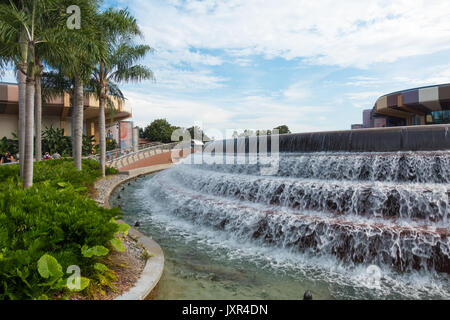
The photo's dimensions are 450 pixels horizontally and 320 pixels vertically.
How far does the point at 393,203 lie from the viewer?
686 centimetres

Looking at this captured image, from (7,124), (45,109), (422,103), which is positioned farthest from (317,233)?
(7,124)

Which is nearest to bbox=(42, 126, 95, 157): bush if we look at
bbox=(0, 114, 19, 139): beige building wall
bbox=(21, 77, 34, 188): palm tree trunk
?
bbox=(0, 114, 19, 139): beige building wall

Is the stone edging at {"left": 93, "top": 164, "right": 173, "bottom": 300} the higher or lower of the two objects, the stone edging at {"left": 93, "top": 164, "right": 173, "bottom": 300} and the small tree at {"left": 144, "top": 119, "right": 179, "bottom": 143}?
the lower

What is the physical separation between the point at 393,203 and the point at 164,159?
23.9 m

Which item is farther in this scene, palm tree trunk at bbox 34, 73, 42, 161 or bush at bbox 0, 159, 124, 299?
palm tree trunk at bbox 34, 73, 42, 161

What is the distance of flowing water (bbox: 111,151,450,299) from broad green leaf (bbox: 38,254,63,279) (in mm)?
1565

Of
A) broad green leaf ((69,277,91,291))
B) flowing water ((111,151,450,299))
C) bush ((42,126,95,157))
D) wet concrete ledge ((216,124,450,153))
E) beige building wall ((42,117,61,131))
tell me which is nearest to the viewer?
broad green leaf ((69,277,91,291))

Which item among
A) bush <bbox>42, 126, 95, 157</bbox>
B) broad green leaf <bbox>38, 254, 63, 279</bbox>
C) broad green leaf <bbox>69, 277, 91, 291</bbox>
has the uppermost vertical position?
bush <bbox>42, 126, 95, 157</bbox>

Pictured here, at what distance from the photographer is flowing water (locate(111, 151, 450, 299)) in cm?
494

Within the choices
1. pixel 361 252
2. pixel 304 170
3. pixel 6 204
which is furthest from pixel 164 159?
pixel 361 252

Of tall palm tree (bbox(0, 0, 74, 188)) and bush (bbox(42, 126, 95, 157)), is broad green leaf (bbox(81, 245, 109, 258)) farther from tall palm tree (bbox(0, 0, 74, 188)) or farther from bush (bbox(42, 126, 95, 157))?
bush (bbox(42, 126, 95, 157))

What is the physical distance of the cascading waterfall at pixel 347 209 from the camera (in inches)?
221
